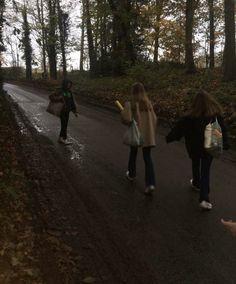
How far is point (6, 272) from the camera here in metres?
5.12

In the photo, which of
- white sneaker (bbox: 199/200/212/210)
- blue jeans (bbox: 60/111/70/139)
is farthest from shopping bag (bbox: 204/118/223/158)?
blue jeans (bbox: 60/111/70/139)

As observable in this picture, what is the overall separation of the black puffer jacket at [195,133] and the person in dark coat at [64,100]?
548 cm

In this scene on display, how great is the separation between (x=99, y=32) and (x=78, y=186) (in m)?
30.4

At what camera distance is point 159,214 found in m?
7.69

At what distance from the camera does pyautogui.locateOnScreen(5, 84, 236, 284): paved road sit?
577cm

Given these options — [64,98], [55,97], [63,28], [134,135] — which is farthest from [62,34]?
[134,135]

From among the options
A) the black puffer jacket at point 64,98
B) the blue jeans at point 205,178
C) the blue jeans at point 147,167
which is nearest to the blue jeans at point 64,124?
the black puffer jacket at point 64,98

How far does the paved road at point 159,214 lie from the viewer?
5773 mm

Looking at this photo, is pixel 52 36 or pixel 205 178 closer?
pixel 205 178

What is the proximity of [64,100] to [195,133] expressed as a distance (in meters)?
6.40

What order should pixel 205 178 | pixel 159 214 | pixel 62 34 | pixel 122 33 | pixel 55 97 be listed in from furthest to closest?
pixel 62 34
pixel 122 33
pixel 55 97
pixel 205 178
pixel 159 214

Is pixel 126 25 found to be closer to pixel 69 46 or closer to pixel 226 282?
pixel 69 46

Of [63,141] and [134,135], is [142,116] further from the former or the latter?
[63,141]

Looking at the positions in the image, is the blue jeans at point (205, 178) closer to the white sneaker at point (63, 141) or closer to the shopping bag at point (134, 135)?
the shopping bag at point (134, 135)
